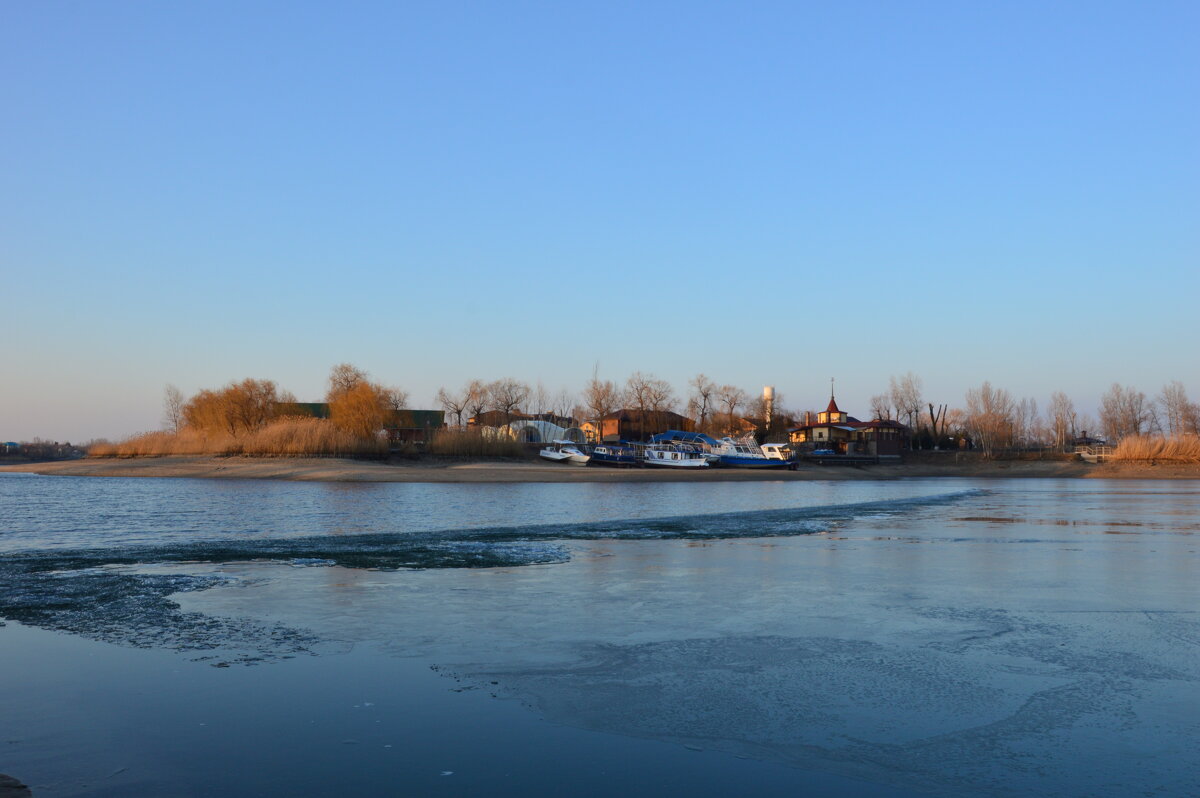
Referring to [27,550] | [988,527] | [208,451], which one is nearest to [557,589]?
[27,550]

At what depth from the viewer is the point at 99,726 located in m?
5.81

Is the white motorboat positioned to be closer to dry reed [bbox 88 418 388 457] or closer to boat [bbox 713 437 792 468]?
boat [bbox 713 437 792 468]

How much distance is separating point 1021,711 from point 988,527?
17.5 meters

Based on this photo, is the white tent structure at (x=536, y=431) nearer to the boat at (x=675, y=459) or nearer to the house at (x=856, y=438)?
the boat at (x=675, y=459)

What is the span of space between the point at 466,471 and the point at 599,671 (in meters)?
55.3

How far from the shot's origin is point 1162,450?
75562mm

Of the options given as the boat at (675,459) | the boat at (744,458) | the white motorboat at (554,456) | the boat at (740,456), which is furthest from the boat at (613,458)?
the boat at (744,458)

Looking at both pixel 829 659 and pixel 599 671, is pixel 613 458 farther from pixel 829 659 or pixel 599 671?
pixel 599 671

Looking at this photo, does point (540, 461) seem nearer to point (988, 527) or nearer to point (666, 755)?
point (988, 527)

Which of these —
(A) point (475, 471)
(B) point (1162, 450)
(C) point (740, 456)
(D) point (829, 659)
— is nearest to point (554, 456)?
(C) point (740, 456)

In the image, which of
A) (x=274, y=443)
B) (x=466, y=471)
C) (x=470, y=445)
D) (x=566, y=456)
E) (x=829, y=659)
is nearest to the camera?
(x=829, y=659)

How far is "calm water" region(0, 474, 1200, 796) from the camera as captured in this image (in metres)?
5.12

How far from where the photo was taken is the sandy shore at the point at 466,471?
5769 centimetres

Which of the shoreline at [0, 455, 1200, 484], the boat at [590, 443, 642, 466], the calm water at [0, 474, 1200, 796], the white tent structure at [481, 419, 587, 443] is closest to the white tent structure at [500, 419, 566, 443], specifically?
the white tent structure at [481, 419, 587, 443]
